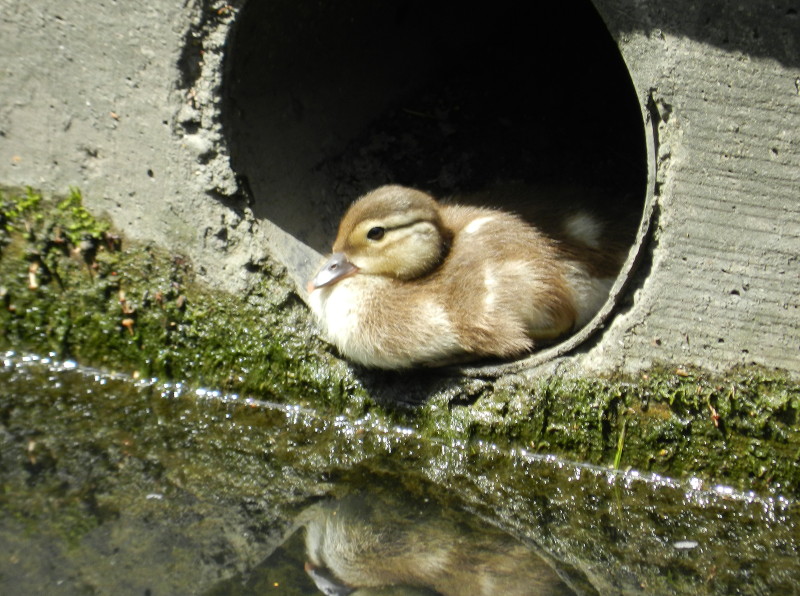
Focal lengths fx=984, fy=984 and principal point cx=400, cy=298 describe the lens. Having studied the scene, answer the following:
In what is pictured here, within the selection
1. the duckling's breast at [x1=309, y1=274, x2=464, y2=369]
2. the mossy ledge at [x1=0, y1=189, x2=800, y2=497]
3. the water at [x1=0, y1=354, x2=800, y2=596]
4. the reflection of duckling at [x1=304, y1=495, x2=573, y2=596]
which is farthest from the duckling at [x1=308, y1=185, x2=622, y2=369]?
the reflection of duckling at [x1=304, y1=495, x2=573, y2=596]

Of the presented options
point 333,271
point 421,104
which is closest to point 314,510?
point 333,271

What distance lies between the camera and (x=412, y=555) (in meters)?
3.49

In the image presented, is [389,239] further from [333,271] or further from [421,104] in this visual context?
[421,104]

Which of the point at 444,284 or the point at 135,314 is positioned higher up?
the point at 444,284

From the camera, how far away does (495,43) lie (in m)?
6.53

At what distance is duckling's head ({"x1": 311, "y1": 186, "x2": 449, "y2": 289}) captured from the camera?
4.37 metres

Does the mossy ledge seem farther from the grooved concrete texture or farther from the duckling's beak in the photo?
the duckling's beak

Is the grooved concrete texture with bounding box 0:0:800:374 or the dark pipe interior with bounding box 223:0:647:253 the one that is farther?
the dark pipe interior with bounding box 223:0:647:253

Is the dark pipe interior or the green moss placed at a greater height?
the dark pipe interior

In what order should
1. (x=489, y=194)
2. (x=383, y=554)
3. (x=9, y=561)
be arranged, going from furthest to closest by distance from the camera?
1. (x=489, y=194)
2. (x=383, y=554)
3. (x=9, y=561)

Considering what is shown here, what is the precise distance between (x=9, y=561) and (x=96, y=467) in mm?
702

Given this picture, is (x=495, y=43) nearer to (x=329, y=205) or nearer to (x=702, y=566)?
(x=329, y=205)

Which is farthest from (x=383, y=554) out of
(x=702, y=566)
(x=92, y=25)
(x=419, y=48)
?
(x=419, y=48)

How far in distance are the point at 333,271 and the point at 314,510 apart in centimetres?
113
